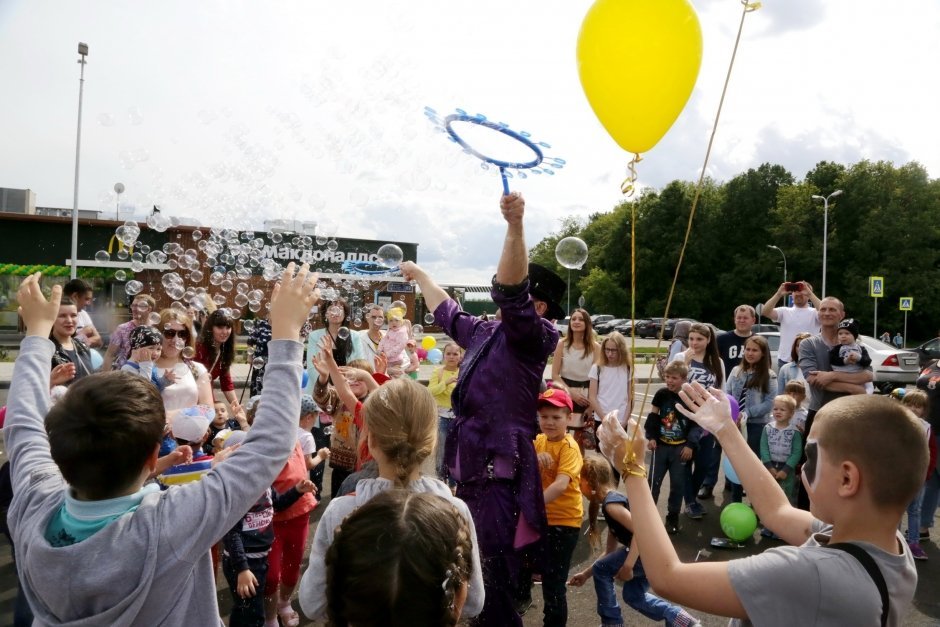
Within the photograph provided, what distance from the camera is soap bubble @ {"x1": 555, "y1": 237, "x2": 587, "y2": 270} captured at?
432cm

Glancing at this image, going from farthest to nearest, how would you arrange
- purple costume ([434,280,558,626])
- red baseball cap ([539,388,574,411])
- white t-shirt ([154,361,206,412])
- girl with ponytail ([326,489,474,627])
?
1. white t-shirt ([154,361,206,412])
2. red baseball cap ([539,388,574,411])
3. purple costume ([434,280,558,626])
4. girl with ponytail ([326,489,474,627])

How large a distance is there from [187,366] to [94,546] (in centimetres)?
339

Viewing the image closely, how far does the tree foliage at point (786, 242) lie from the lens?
38906 millimetres

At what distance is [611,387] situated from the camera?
240 inches

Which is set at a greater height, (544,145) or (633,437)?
(544,145)

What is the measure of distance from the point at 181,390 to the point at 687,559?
3.96 m

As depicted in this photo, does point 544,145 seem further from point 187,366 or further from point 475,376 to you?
point 187,366

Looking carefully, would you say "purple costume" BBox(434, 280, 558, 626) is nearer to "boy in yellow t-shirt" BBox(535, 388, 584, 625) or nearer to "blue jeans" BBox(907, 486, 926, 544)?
"boy in yellow t-shirt" BBox(535, 388, 584, 625)

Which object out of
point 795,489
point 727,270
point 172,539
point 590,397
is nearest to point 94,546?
point 172,539

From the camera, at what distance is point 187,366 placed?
4574 millimetres

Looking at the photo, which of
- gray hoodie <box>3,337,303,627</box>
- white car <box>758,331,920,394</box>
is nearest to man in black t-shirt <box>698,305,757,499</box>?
gray hoodie <box>3,337,303,627</box>

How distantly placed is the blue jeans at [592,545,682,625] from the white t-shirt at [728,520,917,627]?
198cm

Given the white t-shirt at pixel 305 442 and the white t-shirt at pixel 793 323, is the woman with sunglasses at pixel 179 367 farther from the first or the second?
the white t-shirt at pixel 793 323

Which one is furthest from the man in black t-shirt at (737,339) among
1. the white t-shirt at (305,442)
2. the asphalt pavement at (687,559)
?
the white t-shirt at (305,442)
